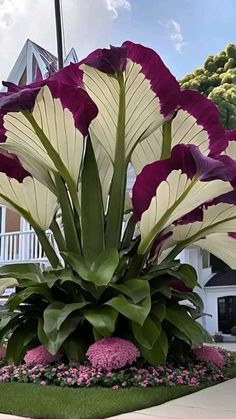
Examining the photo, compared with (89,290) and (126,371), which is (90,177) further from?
(126,371)

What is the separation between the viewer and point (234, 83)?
23.6 metres

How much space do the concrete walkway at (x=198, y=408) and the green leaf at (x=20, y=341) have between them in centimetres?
221

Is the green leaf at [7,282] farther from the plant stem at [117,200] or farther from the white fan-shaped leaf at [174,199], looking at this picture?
the white fan-shaped leaf at [174,199]

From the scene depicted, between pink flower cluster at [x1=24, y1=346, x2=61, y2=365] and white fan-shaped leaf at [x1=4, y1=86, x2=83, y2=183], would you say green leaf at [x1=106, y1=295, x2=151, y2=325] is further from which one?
white fan-shaped leaf at [x1=4, y1=86, x2=83, y2=183]

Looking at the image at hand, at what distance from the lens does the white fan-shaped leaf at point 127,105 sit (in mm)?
5969

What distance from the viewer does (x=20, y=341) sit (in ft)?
20.7

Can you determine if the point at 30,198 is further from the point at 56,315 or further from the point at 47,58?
the point at 47,58

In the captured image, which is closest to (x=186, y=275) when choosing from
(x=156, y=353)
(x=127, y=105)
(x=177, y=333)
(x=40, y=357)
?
(x=177, y=333)

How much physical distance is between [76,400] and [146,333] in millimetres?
1391

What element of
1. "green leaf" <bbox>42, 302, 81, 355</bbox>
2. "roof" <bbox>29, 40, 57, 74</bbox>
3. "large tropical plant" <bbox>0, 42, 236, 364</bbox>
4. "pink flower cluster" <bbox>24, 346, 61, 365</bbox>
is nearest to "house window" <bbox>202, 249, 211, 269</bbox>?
"roof" <bbox>29, 40, 57, 74</bbox>

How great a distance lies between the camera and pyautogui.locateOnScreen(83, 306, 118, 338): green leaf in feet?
18.1

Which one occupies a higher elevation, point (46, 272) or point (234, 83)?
point (234, 83)

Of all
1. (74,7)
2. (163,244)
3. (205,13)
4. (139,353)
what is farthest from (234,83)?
(139,353)

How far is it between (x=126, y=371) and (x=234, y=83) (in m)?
20.4
